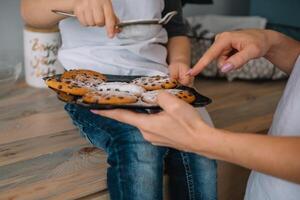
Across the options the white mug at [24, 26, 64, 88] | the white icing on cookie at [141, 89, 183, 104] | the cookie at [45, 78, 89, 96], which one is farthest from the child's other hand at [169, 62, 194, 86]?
the white mug at [24, 26, 64, 88]

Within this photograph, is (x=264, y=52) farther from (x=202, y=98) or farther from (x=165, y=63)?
(x=165, y=63)

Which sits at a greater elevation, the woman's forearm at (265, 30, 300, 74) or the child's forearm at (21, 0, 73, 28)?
the child's forearm at (21, 0, 73, 28)

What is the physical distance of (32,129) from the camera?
3.30 ft

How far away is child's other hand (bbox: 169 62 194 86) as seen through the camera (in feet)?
3.09

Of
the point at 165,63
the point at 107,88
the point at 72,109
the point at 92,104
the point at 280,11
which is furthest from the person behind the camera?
the point at 280,11

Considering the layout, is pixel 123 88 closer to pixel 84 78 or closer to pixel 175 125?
pixel 84 78

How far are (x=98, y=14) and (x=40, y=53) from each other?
492 millimetres

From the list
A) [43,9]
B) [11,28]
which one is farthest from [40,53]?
[43,9]

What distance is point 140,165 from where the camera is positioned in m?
0.81

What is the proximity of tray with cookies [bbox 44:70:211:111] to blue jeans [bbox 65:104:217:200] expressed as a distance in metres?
0.07

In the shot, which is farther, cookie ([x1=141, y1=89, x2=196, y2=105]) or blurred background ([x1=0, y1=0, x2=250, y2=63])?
blurred background ([x1=0, y1=0, x2=250, y2=63])

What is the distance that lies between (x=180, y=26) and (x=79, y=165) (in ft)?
1.51

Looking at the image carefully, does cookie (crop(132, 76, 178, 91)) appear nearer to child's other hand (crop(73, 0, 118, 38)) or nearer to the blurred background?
child's other hand (crop(73, 0, 118, 38))

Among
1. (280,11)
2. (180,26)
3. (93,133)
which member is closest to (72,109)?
(93,133)
